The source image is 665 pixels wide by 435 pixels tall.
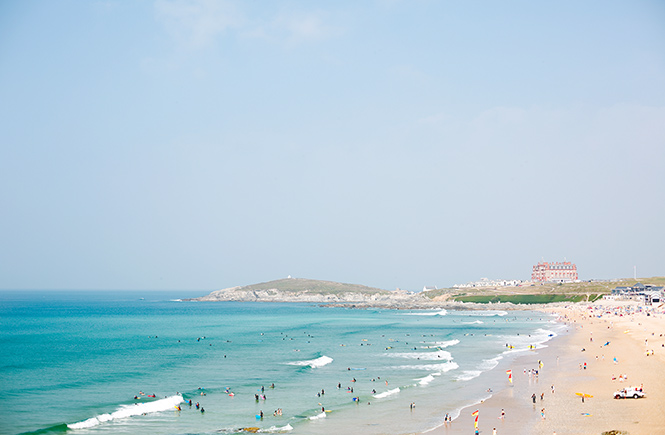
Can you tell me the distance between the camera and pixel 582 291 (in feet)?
475

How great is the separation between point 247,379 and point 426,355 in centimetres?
2268

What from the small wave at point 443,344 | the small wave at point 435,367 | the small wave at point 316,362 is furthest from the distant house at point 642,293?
the small wave at point 316,362

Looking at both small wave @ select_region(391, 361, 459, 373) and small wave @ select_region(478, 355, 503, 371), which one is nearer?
small wave @ select_region(391, 361, 459, 373)

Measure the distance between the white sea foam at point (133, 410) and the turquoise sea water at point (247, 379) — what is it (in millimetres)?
68

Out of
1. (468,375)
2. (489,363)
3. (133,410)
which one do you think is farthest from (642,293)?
(133,410)

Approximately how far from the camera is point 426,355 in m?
57.8

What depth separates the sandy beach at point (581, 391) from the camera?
93.9 ft

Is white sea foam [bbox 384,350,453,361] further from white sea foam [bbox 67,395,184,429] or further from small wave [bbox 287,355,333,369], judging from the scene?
white sea foam [bbox 67,395,184,429]

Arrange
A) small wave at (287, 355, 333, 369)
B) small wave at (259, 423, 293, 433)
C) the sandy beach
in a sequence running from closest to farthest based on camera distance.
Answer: the sandy beach
small wave at (259, 423, 293, 433)
small wave at (287, 355, 333, 369)

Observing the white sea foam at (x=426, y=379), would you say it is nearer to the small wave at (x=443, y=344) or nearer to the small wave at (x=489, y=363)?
the small wave at (x=489, y=363)

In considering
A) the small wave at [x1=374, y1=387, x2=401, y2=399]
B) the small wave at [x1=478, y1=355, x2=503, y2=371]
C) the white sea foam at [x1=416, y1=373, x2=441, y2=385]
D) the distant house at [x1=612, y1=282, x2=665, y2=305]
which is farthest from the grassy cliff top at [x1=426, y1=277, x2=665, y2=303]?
the small wave at [x1=374, y1=387, x2=401, y2=399]

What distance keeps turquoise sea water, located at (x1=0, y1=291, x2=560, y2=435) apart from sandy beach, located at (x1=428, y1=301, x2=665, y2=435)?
2.46 m

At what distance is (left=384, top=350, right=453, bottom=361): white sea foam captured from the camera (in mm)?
55438

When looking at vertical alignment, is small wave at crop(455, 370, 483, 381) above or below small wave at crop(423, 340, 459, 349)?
above
